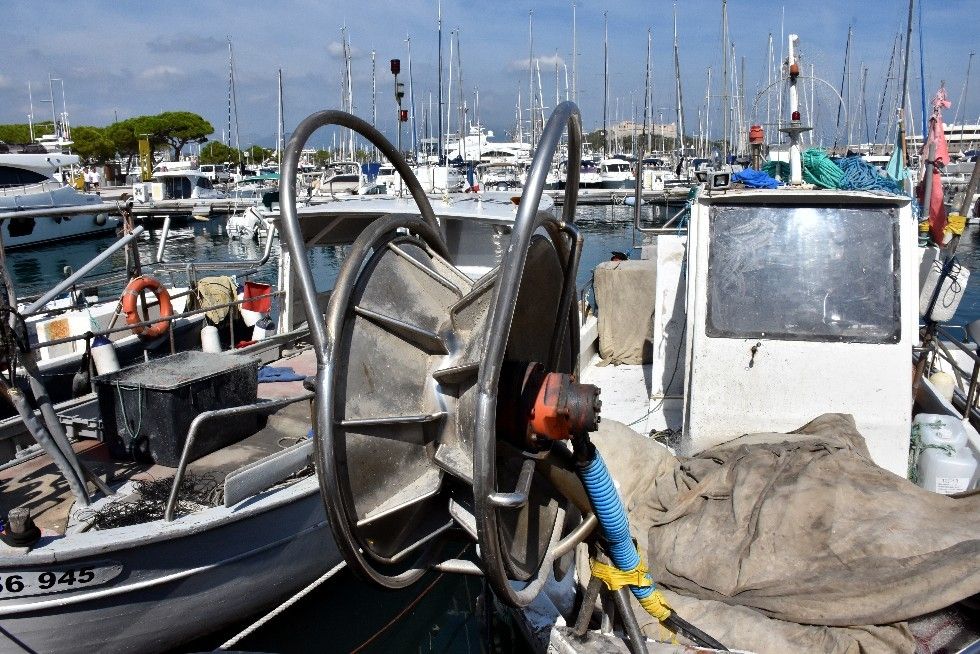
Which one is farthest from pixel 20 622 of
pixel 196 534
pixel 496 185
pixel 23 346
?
pixel 496 185

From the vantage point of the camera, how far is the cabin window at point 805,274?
5387mm

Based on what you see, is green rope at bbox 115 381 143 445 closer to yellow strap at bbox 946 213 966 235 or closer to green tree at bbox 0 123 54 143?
yellow strap at bbox 946 213 966 235

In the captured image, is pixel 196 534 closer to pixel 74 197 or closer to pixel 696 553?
pixel 696 553

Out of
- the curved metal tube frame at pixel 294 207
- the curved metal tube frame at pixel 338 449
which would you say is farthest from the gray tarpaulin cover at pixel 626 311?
the curved metal tube frame at pixel 338 449

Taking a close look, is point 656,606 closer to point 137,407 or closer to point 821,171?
point 821,171

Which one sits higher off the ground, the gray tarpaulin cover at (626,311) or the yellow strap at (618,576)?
the gray tarpaulin cover at (626,311)

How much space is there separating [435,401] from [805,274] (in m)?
3.79

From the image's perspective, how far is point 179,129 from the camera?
241 feet

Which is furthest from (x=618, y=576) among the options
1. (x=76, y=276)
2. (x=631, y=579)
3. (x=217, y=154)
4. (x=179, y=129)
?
(x=217, y=154)

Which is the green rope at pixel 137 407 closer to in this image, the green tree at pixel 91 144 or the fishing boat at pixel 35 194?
the fishing boat at pixel 35 194

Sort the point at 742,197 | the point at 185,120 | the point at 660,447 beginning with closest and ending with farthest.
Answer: the point at 660,447
the point at 742,197
the point at 185,120

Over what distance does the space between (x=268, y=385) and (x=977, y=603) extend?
7.31 m

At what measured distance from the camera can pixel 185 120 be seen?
242 ft

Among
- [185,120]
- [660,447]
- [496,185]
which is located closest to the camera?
[660,447]
